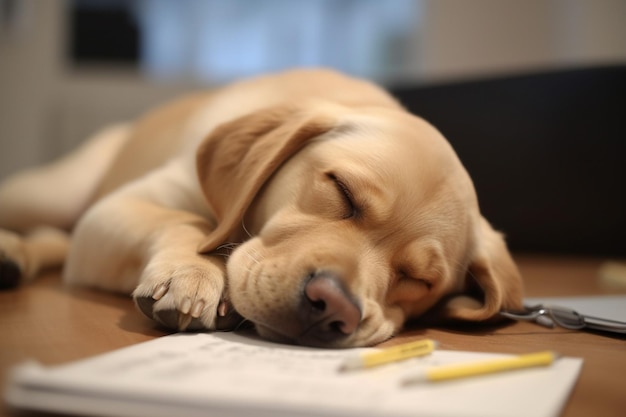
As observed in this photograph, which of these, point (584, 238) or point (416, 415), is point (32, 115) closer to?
point (584, 238)

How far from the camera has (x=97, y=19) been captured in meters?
6.32

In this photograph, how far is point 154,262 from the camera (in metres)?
1.59

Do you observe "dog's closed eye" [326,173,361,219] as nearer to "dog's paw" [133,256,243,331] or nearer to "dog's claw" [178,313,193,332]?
"dog's paw" [133,256,243,331]

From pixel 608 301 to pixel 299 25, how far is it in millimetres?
5196

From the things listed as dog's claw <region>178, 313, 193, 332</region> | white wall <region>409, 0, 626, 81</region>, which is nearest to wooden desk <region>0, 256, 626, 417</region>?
dog's claw <region>178, 313, 193, 332</region>

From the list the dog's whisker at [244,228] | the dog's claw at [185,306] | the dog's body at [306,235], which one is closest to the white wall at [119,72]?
the dog's body at [306,235]

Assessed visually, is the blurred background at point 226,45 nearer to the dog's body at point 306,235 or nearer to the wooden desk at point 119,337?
the dog's body at point 306,235

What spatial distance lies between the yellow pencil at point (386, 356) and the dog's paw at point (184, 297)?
43cm

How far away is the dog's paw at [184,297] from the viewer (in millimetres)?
1464

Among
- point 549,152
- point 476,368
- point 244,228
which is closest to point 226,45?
point 549,152

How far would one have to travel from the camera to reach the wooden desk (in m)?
1.19

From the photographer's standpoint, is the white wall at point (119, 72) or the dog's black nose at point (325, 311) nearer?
the dog's black nose at point (325, 311)

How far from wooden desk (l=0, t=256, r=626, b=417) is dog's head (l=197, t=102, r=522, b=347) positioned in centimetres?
15

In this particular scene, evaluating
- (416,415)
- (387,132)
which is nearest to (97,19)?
(387,132)
